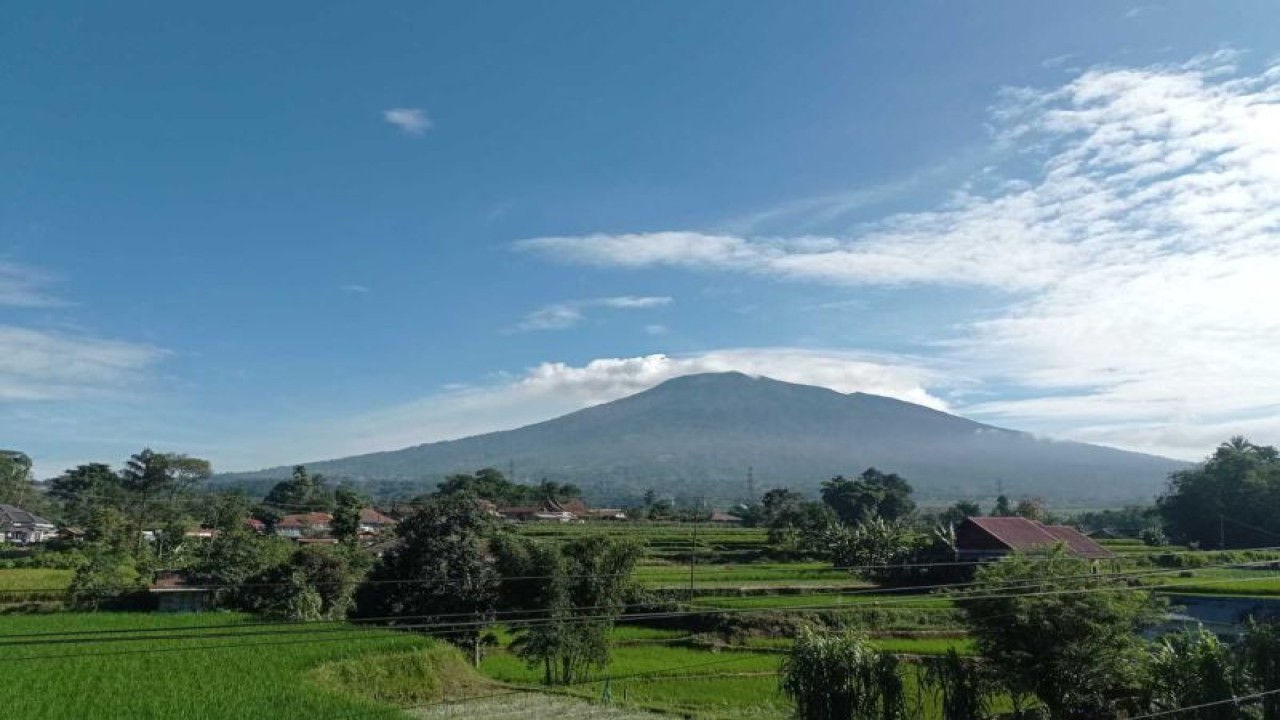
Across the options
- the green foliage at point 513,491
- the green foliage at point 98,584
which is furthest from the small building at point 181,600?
the green foliage at point 513,491

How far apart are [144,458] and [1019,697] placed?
73.9 meters

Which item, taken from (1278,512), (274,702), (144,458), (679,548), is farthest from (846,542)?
(144,458)

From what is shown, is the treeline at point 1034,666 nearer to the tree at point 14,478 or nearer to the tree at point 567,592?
the tree at point 567,592

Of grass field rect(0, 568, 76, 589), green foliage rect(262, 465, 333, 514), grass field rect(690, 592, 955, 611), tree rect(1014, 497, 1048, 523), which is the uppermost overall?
green foliage rect(262, 465, 333, 514)

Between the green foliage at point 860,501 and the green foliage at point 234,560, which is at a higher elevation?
the green foliage at point 860,501

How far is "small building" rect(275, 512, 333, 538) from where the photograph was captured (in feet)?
257

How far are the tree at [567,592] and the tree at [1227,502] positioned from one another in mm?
→ 46936

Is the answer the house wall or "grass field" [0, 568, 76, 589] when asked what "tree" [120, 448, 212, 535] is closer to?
"grass field" [0, 568, 76, 589]

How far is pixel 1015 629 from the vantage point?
725 inches

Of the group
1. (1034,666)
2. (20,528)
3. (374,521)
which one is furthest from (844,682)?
(374,521)

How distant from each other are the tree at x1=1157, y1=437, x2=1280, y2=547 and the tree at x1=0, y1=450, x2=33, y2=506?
101441mm

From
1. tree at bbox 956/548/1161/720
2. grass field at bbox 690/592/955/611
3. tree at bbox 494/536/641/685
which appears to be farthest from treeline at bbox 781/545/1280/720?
grass field at bbox 690/592/955/611

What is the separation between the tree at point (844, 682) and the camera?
17.8m

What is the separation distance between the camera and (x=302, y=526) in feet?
265
